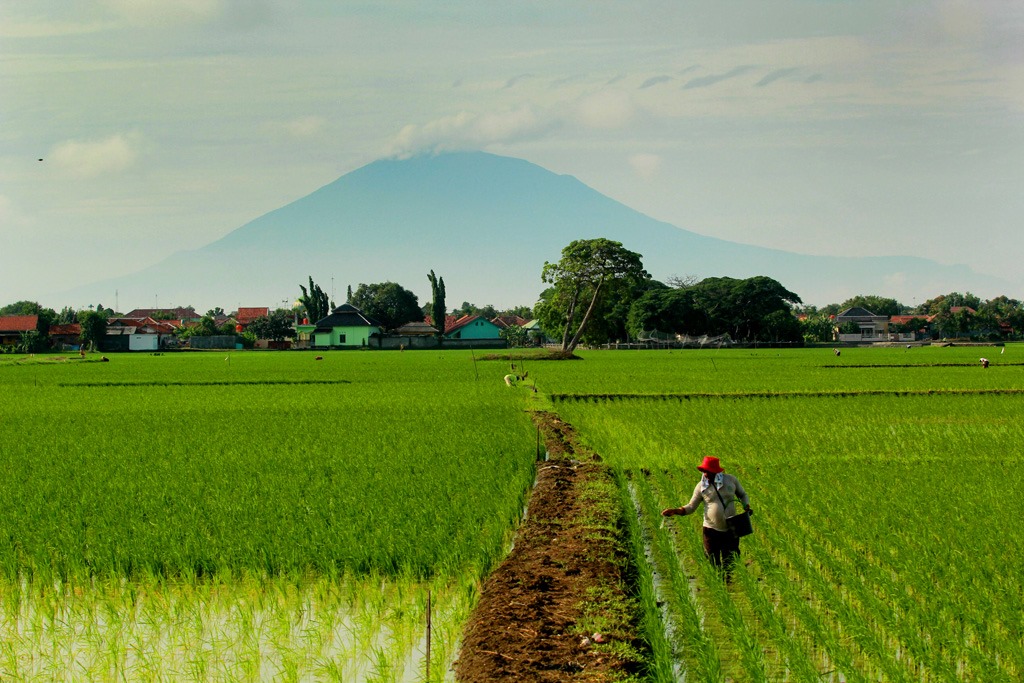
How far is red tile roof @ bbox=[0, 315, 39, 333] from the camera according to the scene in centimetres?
6706

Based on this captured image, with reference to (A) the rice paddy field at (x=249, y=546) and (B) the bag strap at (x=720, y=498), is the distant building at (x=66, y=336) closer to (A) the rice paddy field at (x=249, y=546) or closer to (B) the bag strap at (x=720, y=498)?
(A) the rice paddy field at (x=249, y=546)

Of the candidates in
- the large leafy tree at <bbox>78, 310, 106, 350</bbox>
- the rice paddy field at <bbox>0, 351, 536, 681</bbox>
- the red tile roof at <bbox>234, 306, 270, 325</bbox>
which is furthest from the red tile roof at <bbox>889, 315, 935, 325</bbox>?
the rice paddy field at <bbox>0, 351, 536, 681</bbox>

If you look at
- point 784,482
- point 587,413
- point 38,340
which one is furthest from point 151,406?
point 38,340

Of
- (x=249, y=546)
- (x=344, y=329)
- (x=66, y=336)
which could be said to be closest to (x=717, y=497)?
(x=249, y=546)

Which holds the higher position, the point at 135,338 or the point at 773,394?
the point at 135,338

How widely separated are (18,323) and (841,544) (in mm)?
73661

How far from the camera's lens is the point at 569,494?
8914 millimetres

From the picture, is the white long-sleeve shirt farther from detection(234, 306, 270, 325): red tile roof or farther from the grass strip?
detection(234, 306, 270, 325): red tile roof

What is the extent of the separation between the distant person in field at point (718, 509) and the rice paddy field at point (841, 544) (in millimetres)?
114

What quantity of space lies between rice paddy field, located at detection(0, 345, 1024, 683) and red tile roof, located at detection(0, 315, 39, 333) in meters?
58.8

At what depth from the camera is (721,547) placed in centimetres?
605

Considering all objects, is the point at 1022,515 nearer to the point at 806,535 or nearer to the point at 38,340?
the point at 806,535

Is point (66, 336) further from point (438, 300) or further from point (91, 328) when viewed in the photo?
point (438, 300)

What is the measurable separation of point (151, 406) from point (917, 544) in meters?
16.9
